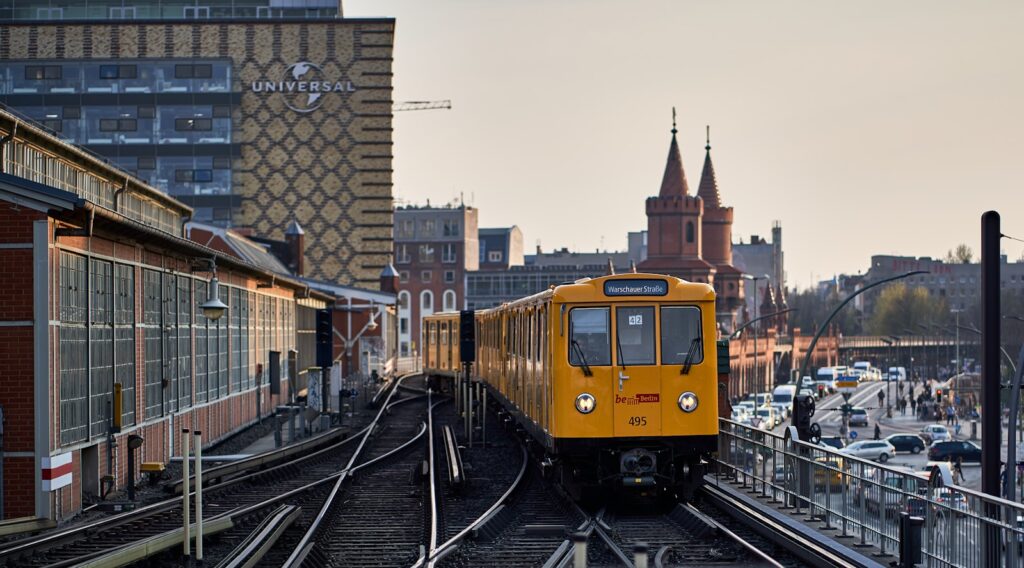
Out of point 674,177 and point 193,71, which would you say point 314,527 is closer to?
point 193,71

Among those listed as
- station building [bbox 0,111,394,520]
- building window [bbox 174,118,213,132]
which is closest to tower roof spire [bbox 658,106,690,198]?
building window [bbox 174,118,213,132]

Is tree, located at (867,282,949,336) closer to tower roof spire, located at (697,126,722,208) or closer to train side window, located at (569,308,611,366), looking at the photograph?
tower roof spire, located at (697,126,722,208)

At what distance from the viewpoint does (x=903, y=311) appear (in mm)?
149250

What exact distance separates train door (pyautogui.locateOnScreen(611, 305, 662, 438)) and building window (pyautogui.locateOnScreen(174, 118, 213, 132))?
2758 inches

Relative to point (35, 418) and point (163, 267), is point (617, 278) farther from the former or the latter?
point (163, 267)

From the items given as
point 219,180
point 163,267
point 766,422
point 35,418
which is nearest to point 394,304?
point 219,180

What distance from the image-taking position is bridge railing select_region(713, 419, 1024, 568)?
12172 millimetres

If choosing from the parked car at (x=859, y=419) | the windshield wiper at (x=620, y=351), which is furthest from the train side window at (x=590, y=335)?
the parked car at (x=859, y=419)

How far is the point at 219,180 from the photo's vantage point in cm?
8469

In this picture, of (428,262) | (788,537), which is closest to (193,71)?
(428,262)

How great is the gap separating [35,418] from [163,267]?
807 cm

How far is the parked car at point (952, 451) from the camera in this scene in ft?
202

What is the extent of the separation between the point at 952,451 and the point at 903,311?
90509 millimetres


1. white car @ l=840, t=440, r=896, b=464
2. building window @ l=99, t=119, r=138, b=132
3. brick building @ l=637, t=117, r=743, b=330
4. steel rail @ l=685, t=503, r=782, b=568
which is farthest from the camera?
brick building @ l=637, t=117, r=743, b=330
